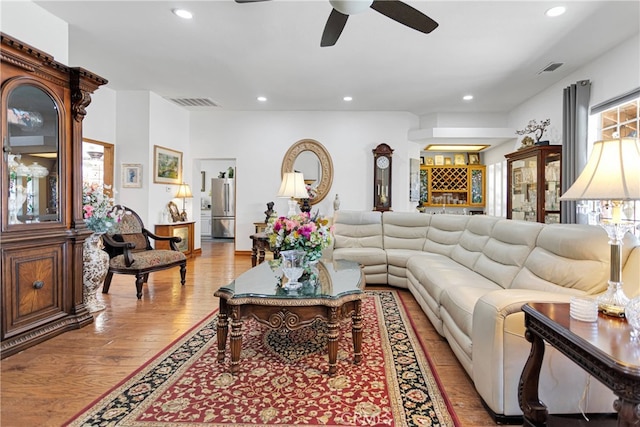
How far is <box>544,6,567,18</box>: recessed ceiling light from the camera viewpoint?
2904mm

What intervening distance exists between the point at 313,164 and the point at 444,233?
3.13 meters

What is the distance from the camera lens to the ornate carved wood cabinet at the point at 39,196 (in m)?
2.39

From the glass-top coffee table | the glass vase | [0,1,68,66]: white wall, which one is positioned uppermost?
[0,1,68,66]: white wall

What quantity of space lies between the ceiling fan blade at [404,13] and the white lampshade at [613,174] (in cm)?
151

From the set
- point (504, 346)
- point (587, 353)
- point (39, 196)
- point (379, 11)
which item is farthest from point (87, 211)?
point (587, 353)

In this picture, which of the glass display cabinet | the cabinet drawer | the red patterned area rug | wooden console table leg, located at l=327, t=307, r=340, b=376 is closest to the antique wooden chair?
the cabinet drawer

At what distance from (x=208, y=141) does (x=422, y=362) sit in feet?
19.2

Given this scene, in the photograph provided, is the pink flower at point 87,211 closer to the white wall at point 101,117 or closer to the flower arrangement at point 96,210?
the flower arrangement at point 96,210

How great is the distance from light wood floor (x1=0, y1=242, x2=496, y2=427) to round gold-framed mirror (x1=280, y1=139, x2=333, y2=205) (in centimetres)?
306

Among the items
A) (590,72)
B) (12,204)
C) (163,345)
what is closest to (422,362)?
(163,345)

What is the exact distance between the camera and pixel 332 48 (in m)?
3.72

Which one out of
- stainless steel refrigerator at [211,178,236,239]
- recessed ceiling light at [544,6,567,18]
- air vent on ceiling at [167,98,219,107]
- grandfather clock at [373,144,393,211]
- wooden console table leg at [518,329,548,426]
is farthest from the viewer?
stainless steel refrigerator at [211,178,236,239]

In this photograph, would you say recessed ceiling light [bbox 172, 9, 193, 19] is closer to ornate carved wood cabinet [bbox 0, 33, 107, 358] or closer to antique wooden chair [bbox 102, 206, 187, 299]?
ornate carved wood cabinet [bbox 0, 33, 107, 358]

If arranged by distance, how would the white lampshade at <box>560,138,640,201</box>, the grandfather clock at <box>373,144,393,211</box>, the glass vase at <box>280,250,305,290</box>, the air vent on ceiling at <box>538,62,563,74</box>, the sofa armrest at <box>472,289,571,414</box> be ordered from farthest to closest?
the grandfather clock at <box>373,144,393,211</box>
the air vent on ceiling at <box>538,62,563,74</box>
the glass vase at <box>280,250,305,290</box>
the sofa armrest at <box>472,289,571,414</box>
the white lampshade at <box>560,138,640,201</box>
